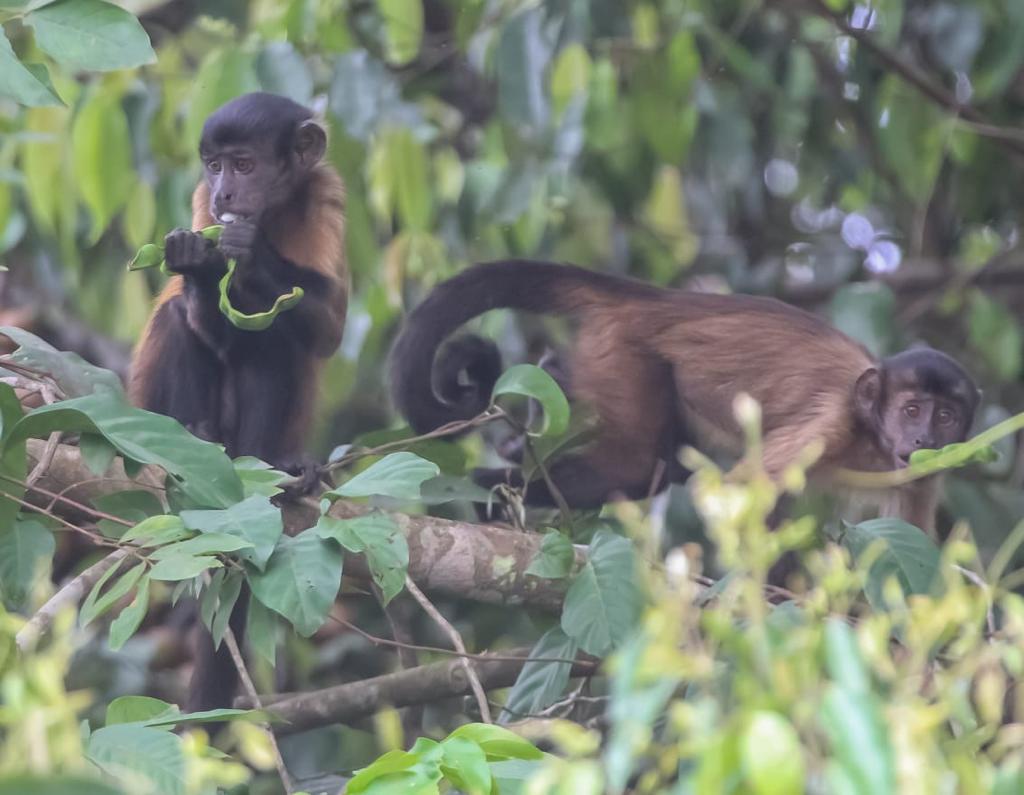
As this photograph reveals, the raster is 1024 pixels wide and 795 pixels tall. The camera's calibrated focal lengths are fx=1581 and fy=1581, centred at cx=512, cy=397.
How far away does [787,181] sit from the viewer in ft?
25.9

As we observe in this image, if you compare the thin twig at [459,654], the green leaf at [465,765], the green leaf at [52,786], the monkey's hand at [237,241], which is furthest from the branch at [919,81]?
the green leaf at [52,786]

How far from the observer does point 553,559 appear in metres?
3.48

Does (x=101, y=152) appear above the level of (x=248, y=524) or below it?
above

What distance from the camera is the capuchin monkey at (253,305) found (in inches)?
169

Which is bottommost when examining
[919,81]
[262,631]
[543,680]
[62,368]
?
[543,680]

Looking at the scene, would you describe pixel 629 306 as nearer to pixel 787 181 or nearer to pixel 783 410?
pixel 783 410

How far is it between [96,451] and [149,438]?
0.32ft

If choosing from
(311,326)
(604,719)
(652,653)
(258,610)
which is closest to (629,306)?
(311,326)

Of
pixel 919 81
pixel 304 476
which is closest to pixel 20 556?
pixel 304 476

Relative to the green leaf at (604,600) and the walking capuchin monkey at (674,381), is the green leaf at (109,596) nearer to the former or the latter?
the green leaf at (604,600)

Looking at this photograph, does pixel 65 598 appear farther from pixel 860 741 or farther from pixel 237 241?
pixel 860 741

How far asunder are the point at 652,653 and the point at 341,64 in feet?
14.5

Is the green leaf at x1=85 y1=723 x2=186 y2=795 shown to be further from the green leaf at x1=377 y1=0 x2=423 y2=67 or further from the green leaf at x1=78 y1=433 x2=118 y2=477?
the green leaf at x1=377 y1=0 x2=423 y2=67

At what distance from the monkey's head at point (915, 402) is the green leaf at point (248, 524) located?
2.56 m
